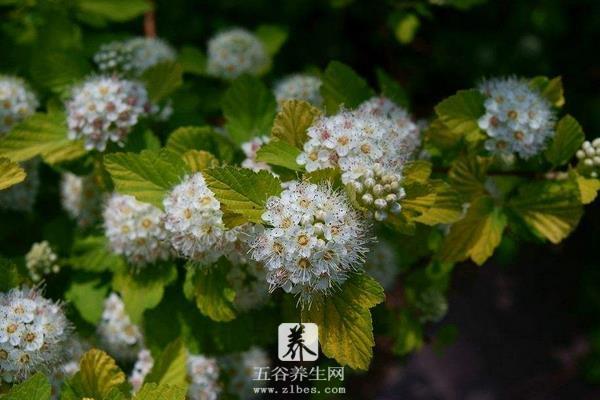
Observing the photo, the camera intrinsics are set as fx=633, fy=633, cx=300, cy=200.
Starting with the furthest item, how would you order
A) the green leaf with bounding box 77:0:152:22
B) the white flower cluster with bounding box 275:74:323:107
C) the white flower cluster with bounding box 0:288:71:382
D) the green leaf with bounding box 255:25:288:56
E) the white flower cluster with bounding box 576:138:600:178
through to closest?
the green leaf with bounding box 255:25:288:56, the green leaf with bounding box 77:0:152:22, the white flower cluster with bounding box 275:74:323:107, the white flower cluster with bounding box 576:138:600:178, the white flower cluster with bounding box 0:288:71:382

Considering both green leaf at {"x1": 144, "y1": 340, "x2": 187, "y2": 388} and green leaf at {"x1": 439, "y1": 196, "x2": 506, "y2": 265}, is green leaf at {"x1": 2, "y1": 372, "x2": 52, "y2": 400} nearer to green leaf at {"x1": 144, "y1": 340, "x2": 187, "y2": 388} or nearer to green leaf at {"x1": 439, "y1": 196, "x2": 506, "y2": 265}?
green leaf at {"x1": 144, "y1": 340, "x2": 187, "y2": 388}

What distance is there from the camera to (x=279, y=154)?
1764 mm

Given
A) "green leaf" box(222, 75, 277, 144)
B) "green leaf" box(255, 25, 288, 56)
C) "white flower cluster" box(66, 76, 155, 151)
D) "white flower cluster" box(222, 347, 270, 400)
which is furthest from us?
"green leaf" box(255, 25, 288, 56)

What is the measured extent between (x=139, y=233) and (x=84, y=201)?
0.58 m

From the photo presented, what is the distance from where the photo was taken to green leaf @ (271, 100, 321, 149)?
6.08 ft

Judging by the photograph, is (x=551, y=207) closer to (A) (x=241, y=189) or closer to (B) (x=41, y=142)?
(A) (x=241, y=189)

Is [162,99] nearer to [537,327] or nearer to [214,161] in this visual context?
[214,161]

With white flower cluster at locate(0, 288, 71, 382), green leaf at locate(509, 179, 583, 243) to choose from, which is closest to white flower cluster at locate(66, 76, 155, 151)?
white flower cluster at locate(0, 288, 71, 382)

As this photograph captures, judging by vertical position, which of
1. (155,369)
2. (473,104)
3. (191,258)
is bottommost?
(155,369)

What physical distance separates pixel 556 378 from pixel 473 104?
2742 mm

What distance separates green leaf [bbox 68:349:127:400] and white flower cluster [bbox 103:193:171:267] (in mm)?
330

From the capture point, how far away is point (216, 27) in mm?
3393

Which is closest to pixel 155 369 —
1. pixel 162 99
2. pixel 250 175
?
pixel 250 175

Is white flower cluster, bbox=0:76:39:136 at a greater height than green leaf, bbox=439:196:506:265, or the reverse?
white flower cluster, bbox=0:76:39:136
